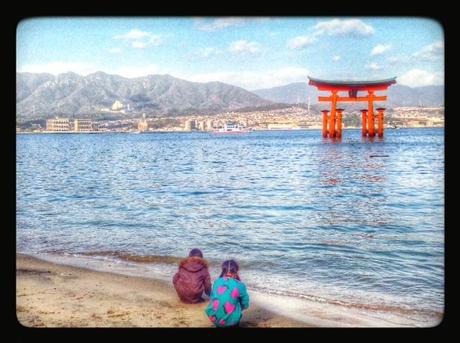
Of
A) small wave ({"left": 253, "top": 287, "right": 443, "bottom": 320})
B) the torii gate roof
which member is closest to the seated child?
small wave ({"left": 253, "top": 287, "right": 443, "bottom": 320})

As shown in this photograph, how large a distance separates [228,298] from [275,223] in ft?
16.1

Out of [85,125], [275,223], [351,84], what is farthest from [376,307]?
[85,125]

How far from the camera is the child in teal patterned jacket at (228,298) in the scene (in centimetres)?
270

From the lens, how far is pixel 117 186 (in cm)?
1285

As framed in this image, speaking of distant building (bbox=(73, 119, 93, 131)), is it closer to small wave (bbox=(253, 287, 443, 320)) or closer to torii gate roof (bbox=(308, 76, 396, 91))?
torii gate roof (bbox=(308, 76, 396, 91))

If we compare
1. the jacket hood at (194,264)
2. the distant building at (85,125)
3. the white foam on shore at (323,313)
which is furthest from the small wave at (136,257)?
the distant building at (85,125)

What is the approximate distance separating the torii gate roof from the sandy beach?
29.4 feet

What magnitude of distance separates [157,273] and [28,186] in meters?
9.55

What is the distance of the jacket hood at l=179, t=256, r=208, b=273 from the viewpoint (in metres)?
3.00

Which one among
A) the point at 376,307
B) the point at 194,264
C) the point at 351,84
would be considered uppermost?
the point at 351,84

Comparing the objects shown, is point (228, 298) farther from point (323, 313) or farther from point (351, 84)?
point (351, 84)

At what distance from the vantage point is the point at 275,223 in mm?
7555
